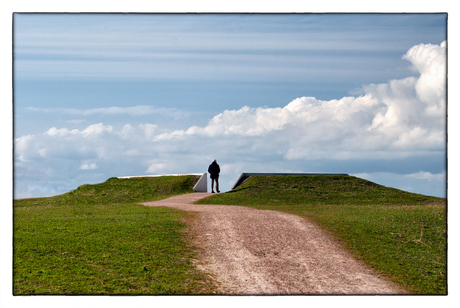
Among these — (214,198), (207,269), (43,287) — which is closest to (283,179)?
(214,198)

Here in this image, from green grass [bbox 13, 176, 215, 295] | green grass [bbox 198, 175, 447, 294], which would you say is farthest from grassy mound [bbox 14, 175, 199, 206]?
green grass [bbox 13, 176, 215, 295]

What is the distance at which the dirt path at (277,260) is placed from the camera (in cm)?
1187

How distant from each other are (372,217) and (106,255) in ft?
43.7

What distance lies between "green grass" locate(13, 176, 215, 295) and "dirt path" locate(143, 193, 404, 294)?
2.91 ft

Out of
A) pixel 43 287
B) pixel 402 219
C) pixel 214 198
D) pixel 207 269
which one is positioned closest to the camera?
pixel 43 287

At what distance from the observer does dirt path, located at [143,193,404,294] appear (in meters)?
11.9

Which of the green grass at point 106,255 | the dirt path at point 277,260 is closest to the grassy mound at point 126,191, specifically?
the green grass at point 106,255

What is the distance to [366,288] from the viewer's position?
12.0 metres

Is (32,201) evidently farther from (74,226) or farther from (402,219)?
(402,219)

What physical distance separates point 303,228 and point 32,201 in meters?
23.4

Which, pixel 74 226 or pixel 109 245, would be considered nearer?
pixel 109 245

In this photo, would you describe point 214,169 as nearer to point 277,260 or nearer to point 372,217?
point 372,217

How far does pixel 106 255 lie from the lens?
13.5m

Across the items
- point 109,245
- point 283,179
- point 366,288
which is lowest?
point 366,288
